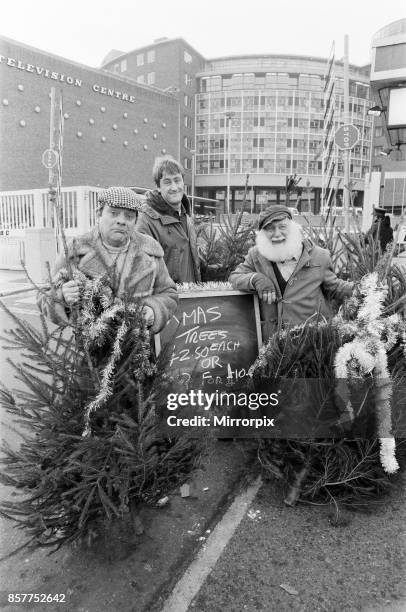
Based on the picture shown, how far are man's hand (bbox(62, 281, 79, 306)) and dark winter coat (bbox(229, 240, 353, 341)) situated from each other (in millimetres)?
1520

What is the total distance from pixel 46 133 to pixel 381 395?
3989cm

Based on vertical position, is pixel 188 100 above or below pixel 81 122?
above

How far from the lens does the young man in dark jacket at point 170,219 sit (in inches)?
133

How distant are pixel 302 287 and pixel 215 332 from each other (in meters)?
0.67

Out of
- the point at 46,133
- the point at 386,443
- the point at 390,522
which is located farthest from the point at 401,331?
the point at 46,133

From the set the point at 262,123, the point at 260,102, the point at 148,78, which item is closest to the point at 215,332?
the point at 148,78

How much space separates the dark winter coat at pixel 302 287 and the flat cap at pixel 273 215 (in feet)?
0.76

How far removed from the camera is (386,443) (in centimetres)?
248

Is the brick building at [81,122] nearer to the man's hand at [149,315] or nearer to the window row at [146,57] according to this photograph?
the window row at [146,57]

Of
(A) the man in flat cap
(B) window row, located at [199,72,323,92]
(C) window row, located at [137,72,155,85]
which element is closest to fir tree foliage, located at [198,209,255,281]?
(A) the man in flat cap

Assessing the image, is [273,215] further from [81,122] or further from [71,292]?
[81,122]

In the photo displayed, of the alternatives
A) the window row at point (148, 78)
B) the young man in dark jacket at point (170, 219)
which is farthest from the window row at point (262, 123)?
the young man in dark jacket at point (170, 219)

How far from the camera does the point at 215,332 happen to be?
→ 3242 millimetres

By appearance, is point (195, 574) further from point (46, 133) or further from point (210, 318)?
point (46, 133)
